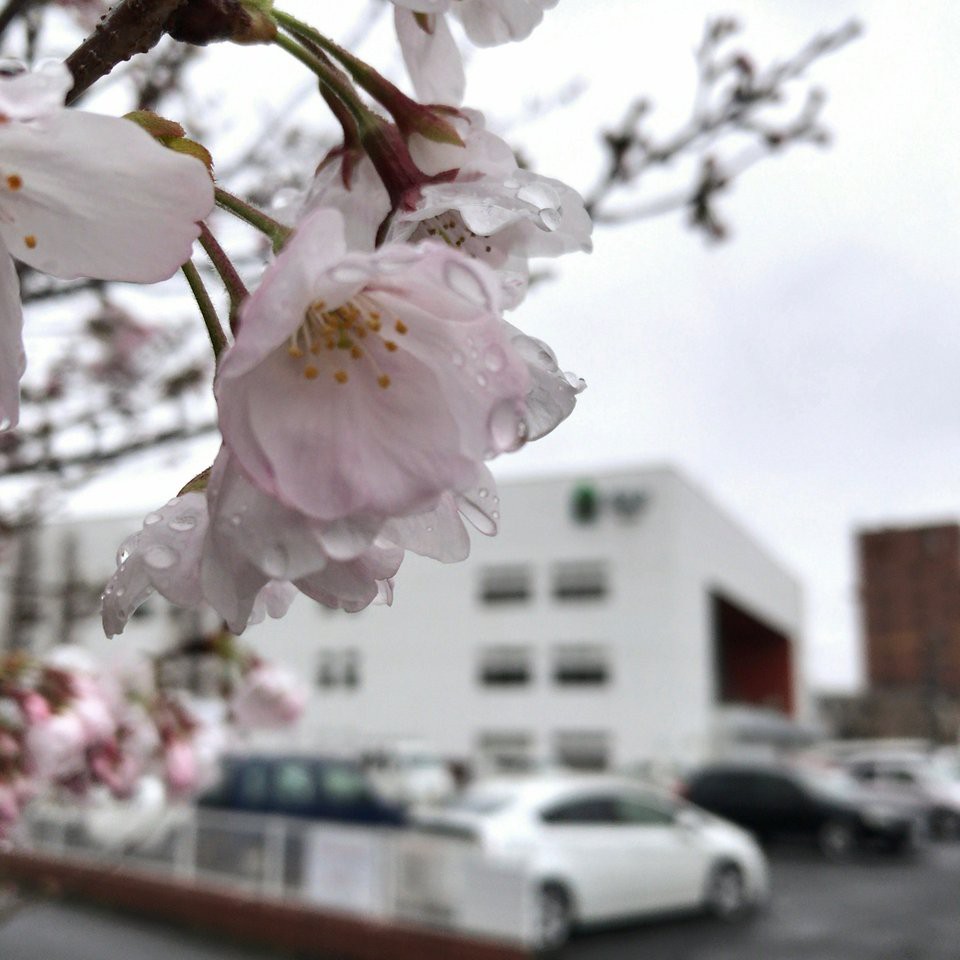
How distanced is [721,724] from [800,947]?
17.7 meters

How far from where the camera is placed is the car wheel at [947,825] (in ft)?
56.8

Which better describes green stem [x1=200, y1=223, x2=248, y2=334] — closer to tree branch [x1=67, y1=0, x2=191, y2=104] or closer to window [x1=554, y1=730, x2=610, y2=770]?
tree branch [x1=67, y1=0, x2=191, y2=104]

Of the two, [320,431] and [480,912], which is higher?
[320,431]

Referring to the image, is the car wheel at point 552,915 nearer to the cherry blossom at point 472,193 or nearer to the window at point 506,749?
the cherry blossom at point 472,193

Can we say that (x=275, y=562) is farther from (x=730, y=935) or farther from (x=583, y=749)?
(x=583, y=749)

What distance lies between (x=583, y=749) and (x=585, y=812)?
15.9m

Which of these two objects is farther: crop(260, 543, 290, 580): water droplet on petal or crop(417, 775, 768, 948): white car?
crop(417, 775, 768, 948): white car

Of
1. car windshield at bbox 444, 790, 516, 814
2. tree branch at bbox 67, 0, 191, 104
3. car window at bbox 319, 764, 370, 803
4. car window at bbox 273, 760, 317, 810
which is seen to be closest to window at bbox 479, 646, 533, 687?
car window at bbox 319, 764, 370, 803

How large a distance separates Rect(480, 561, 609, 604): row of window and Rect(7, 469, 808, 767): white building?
24 mm

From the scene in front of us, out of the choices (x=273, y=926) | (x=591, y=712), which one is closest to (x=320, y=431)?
(x=273, y=926)

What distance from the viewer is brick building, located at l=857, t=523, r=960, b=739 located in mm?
43562

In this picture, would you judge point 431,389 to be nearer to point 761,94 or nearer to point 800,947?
point 761,94

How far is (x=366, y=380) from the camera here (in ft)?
1.69

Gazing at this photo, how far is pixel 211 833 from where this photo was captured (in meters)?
8.80
